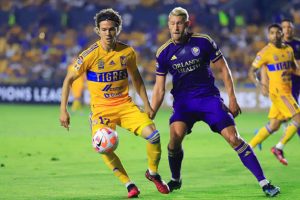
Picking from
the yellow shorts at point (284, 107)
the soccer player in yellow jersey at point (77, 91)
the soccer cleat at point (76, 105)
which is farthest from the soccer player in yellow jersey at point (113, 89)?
the soccer cleat at point (76, 105)

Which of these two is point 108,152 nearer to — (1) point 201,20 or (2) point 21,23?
(1) point 201,20

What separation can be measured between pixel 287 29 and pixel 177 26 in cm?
547

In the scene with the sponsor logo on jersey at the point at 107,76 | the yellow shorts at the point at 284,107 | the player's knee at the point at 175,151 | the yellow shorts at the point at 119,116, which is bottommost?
the yellow shorts at the point at 284,107

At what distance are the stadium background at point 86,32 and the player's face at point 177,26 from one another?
1843 cm

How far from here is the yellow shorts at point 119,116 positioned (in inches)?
368

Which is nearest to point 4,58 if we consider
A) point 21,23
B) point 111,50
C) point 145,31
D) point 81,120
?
point 21,23

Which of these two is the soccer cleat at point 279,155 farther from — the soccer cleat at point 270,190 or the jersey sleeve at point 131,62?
the jersey sleeve at point 131,62

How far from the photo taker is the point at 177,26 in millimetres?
9203

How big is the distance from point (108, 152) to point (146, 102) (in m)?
0.76

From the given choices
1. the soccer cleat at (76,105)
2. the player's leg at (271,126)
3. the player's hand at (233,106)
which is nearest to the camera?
the player's hand at (233,106)

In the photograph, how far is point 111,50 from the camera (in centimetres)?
938

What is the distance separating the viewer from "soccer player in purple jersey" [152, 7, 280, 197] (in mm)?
9172

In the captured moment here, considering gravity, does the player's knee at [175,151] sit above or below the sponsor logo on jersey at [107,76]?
below

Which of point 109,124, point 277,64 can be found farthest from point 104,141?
point 277,64
